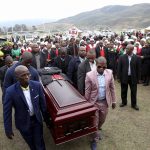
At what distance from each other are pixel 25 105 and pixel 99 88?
63.6 inches

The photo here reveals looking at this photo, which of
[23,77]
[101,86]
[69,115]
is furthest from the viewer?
[101,86]

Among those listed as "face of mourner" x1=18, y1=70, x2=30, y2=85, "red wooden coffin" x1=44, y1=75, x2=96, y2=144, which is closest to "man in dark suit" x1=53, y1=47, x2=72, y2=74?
"red wooden coffin" x1=44, y1=75, x2=96, y2=144

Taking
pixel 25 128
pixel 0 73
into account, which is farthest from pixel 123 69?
pixel 25 128

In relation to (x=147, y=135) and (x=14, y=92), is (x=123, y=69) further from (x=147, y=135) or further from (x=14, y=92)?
(x=14, y=92)

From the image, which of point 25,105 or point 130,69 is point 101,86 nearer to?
point 25,105

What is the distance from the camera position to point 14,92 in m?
4.01

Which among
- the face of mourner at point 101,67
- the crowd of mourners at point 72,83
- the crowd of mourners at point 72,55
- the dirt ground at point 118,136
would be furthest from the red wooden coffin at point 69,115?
the crowd of mourners at point 72,55

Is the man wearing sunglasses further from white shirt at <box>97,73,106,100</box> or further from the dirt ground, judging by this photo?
the dirt ground

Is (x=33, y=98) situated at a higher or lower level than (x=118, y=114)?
higher

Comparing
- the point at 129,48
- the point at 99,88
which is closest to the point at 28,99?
the point at 99,88

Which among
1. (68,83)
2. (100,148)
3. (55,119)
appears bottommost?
(100,148)

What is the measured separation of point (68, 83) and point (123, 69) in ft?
7.86

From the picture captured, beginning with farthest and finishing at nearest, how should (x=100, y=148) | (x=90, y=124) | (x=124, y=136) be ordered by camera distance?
(x=124, y=136)
(x=100, y=148)
(x=90, y=124)

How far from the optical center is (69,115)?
445 centimetres
